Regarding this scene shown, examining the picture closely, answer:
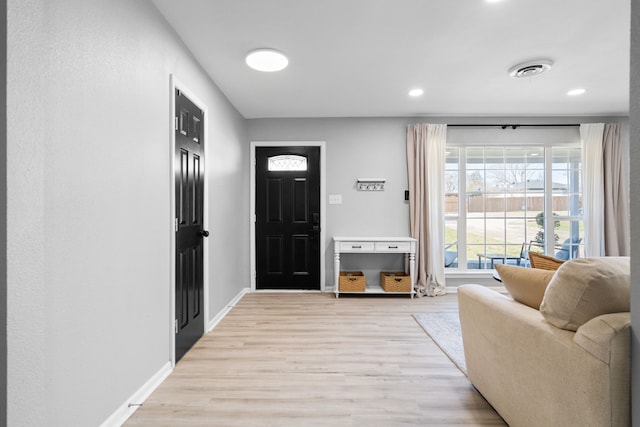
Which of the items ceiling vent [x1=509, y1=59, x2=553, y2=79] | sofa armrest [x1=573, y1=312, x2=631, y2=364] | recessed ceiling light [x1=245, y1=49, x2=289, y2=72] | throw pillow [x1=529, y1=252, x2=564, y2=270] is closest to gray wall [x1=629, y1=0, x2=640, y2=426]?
sofa armrest [x1=573, y1=312, x2=631, y2=364]

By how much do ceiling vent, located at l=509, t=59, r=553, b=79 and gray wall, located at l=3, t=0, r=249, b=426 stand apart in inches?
118

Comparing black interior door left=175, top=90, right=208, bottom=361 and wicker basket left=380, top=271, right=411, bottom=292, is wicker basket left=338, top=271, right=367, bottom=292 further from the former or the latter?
black interior door left=175, top=90, right=208, bottom=361

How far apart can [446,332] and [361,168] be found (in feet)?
7.97

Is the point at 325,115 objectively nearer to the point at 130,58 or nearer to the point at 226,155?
the point at 226,155

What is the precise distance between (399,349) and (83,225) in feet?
7.64

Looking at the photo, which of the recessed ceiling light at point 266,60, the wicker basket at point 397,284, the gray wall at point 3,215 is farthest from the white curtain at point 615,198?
the gray wall at point 3,215

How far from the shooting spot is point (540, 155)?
4422 millimetres

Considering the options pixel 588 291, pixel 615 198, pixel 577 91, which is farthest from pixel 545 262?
pixel 615 198

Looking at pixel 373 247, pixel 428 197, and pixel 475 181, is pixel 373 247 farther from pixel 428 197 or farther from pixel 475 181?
pixel 475 181

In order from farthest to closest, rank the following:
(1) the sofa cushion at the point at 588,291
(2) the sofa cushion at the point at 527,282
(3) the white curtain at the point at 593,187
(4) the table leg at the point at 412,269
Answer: (3) the white curtain at the point at 593,187
(4) the table leg at the point at 412,269
(2) the sofa cushion at the point at 527,282
(1) the sofa cushion at the point at 588,291

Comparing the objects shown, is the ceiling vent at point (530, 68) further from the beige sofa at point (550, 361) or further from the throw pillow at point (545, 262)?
the beige sofa at point (550, 361)

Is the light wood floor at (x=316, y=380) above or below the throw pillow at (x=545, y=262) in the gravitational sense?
below

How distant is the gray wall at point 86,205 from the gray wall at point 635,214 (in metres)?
1.90

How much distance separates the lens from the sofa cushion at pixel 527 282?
4.91ft
